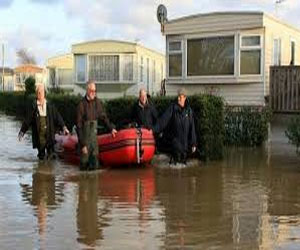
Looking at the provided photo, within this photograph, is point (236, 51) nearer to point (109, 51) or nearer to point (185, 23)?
point (185, 23)

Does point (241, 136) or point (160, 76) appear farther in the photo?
point (160, 76)

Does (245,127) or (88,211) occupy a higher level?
(245,127)

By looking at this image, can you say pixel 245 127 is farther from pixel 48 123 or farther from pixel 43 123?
pixel 43 123

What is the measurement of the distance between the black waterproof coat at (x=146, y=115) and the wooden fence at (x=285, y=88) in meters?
9.57

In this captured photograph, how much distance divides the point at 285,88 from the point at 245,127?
19.6 ft

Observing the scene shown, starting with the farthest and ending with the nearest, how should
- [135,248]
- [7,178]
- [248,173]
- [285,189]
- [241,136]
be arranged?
[241,136] < [248,173] < [7,178] < [285,189] < [135,248]

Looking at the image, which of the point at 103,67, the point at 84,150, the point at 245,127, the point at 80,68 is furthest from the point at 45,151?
the point at 80,68

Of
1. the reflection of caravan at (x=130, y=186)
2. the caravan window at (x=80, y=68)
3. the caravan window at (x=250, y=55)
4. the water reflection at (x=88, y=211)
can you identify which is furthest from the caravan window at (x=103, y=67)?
the water reflection at (x=88, y=211)

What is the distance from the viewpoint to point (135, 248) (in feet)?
23.4

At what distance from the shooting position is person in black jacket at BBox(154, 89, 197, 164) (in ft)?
45.5

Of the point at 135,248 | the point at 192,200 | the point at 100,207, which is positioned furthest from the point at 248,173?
the point at 135,248

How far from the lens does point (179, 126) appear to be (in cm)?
1384

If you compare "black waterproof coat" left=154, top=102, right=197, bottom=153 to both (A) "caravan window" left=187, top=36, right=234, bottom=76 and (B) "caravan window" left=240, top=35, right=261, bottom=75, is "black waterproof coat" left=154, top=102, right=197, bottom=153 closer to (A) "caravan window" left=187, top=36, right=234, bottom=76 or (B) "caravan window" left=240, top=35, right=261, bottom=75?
(B) "caravan window" left=240, top=35, right=261, bottom=75

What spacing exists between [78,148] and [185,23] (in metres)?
13.2
